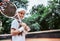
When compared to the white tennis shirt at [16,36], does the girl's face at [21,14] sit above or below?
above

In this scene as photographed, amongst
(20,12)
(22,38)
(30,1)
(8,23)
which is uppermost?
(30,1)

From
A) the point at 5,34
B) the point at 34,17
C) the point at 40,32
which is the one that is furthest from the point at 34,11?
the point at 5,34

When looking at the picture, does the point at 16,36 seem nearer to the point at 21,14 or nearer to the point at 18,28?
the point at 18,28

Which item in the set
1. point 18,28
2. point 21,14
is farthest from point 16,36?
point 21,14

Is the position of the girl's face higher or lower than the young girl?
higher

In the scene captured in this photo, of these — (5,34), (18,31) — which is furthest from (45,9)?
(5,34)

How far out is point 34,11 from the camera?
1.33 meters

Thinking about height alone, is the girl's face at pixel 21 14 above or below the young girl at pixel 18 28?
above

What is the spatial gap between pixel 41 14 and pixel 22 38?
281mm

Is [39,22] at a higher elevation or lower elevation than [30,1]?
lower

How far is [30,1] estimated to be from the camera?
4.40ft

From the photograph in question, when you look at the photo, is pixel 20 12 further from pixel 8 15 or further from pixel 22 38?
pixel 22 38

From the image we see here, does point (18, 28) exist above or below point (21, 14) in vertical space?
below

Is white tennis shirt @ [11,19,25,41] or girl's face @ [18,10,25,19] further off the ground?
girl's face @ [18,10,25,19]
